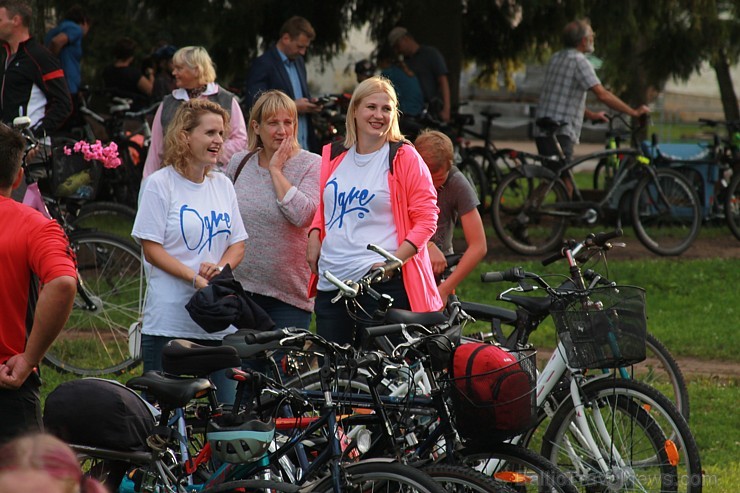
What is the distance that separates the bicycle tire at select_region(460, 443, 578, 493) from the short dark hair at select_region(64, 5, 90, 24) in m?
9.76

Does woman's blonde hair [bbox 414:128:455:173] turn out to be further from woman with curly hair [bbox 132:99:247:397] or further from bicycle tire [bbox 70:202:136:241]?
bicycle tire [bbox 70:202:136:241]

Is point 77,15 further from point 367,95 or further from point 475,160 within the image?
point 367,95

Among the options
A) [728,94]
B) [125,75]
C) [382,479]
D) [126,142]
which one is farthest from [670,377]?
[728,94]

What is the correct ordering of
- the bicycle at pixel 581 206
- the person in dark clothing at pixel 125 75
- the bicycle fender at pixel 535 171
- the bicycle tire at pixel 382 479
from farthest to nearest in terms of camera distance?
1. the person in dark clothing at pixel 125 75
2. the bicycle at pixel 581 206
3. the bicycle fender at pixel 535 171
4. the bicycle tire at pixel 382 479

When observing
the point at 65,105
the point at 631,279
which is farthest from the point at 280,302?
the point at 631,279

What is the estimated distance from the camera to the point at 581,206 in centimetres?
1205

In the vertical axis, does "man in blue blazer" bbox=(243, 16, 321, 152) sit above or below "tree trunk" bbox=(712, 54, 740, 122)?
above

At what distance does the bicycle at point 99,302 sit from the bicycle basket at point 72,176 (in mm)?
53

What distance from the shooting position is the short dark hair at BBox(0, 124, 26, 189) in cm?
436

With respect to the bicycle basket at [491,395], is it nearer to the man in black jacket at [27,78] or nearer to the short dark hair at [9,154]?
the short dark hair at [9,154]

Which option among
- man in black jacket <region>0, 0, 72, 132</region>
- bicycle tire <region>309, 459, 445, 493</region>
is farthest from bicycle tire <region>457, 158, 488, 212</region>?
bicycle tire <region>309, 459, 445, 493</region>

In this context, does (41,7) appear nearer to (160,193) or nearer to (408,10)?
(408,10)

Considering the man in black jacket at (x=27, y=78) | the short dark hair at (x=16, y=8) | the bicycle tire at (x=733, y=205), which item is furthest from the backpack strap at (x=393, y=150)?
the bicycle tire at (x=733, y=205)

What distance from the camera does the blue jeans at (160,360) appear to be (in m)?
5.64
